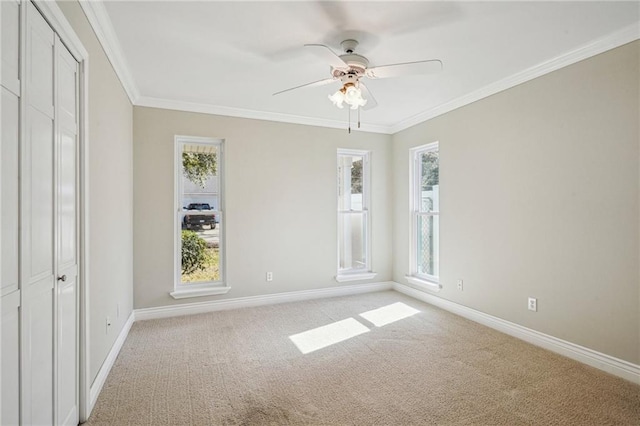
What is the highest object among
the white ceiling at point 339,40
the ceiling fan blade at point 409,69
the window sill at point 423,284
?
the white ceiling at point 339,40

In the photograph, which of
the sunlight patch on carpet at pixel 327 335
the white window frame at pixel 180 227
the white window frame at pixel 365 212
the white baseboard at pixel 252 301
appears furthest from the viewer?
the white window frame at pixel 365 212

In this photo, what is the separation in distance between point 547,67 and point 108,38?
12.1ft

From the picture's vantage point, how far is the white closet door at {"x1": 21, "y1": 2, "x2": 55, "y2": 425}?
143 cm

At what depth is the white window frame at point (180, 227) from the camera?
13.4 feet

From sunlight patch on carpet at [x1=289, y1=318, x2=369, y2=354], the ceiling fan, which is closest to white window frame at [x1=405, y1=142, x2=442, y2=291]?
sunlight patch on carpet at [x1=289, y1=318, x2=369, y2=354]

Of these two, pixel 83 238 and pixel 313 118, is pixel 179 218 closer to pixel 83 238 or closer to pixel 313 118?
pixel 83 238

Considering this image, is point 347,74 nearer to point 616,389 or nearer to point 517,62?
point 517,62

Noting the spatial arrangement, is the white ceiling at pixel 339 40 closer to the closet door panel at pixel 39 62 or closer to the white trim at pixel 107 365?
the closet door panel at pixel 39 62

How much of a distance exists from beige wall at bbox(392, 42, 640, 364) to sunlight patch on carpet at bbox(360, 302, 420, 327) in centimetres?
58

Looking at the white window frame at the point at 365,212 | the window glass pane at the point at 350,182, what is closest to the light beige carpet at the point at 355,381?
the white window frame at the point at 365,212

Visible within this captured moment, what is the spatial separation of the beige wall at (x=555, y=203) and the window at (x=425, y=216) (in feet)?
1.09

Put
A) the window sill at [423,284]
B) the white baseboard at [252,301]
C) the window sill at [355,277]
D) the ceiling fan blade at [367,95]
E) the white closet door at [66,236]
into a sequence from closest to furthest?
the white closet door at [66,236] → the ceiling fan blade at [367,95] → the white baseboard at [252,301] → the window sill at [423,284] → the window sill at [355,277]

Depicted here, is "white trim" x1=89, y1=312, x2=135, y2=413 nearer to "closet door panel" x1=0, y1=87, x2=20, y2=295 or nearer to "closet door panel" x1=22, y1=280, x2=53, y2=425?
"closet door panel" x1=22, y1=280, x2=53, y2=425

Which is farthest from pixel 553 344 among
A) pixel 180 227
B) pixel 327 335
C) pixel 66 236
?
pixel 180 227
